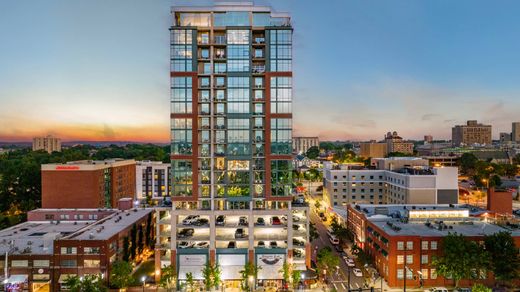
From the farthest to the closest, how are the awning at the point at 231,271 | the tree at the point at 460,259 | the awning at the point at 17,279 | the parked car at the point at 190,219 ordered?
the parked car at the point at 190,219 → the awning at the point at 231,271 → the awning at the point at 17,279 → the tree at the point at 460,259

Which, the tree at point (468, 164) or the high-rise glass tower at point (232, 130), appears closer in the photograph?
the high-rise glass tower at point (232, 130)

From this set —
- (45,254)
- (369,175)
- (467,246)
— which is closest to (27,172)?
(45,254)

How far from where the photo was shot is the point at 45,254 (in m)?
47.8

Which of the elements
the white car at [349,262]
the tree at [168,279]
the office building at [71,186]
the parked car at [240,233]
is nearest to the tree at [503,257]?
the white car at [349,262]

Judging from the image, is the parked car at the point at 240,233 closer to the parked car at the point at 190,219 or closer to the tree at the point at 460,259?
the parked car at the point at 190,219

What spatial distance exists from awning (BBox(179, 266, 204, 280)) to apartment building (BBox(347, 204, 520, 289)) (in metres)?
29.7

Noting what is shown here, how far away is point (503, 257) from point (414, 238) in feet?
37.7

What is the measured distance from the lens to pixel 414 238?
49.2m

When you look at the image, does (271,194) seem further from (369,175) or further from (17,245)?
(369,175)

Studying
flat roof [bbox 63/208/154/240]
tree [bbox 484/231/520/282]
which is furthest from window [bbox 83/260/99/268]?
tree [bbox 484/231/520/282]

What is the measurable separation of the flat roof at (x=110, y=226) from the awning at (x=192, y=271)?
12785mm

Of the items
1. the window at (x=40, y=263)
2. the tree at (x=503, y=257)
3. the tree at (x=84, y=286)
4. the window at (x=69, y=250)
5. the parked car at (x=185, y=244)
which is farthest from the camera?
the parked car at (x=185, y=244)

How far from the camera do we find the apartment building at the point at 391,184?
3258 inches

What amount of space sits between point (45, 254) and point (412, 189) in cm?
7975
